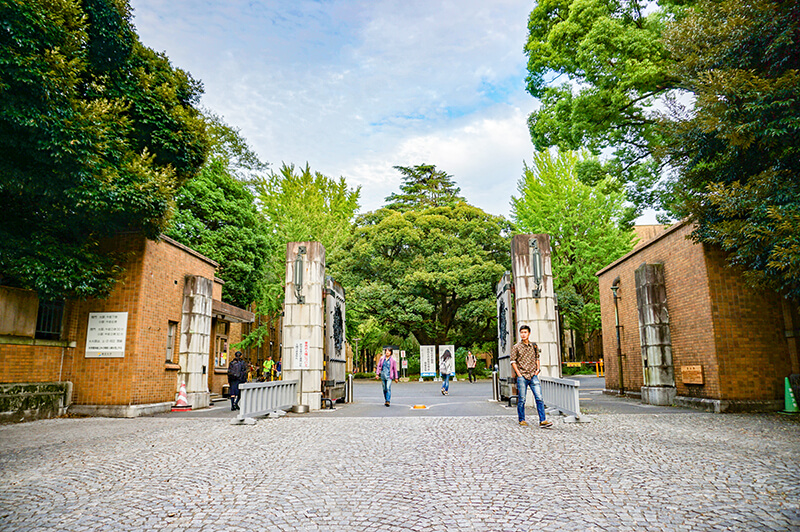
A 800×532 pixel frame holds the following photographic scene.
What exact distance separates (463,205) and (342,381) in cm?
2060

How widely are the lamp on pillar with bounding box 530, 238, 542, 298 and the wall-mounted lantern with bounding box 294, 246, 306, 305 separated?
555cm

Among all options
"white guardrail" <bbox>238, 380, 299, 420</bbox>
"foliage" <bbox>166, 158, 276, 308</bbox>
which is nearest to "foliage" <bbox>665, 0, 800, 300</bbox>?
"white guardrail" <bbox>238, 380, 299, 420</bbox>

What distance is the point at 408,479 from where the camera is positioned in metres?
4.93

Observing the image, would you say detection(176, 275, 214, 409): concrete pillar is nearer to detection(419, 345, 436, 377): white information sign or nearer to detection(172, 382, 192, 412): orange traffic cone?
detection(172, 382, 192, 412): orange traffic cone

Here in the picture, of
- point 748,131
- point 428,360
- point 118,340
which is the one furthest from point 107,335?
point 428,360

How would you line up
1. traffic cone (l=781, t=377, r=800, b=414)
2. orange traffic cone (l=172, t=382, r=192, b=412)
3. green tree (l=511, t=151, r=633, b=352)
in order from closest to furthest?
traffic cone (l=781, t=377, r=800, b=414) < orange traffic cone (l=172, t=382, r=192, b=412) < green tree (l=511, t=151, r=633, b=352)

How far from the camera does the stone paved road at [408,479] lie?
3.72 meters

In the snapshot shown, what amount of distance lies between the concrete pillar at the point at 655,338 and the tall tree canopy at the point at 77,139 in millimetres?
11806

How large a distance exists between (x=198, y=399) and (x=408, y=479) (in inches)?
403

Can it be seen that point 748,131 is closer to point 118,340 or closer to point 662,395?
point 662,395

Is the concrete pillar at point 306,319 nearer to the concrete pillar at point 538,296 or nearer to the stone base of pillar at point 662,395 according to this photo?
the concrete pillar at point 538,296

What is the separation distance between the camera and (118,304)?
1170cm

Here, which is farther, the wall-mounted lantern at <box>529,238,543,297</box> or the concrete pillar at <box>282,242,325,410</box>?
the concrete pillar at <box>282,242,325,410</box>

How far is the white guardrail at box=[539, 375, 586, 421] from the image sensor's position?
9.07 metres
